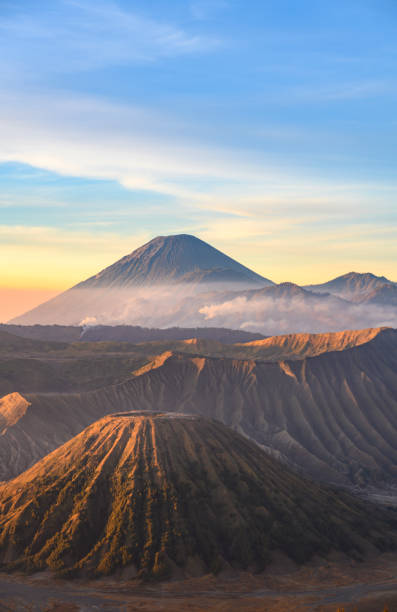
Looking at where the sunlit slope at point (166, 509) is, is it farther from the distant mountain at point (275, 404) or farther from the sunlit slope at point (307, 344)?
the sunlit slope at point (307, 344)

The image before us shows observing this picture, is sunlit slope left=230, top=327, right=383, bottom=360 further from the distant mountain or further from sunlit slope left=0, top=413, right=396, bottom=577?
sunlit slope left=0, top=413, right=396, bottom=577

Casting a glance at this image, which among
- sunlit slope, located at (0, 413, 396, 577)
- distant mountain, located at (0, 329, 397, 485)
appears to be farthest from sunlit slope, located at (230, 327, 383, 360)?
sunlit slope, located at (0, 413, 396, 577)

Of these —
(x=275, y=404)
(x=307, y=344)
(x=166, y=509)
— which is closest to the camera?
(x=166, y=509)

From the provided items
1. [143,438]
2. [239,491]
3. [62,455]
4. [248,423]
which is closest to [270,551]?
[239,491]

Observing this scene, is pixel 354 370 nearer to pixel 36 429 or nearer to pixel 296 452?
pixel 296 452

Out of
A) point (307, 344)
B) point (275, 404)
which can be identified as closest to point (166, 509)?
point (275, 404)

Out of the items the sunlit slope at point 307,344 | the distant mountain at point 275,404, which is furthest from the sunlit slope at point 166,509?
the sunlit slope at point 307,344

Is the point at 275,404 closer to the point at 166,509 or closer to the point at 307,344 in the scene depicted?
the point at 307,344
